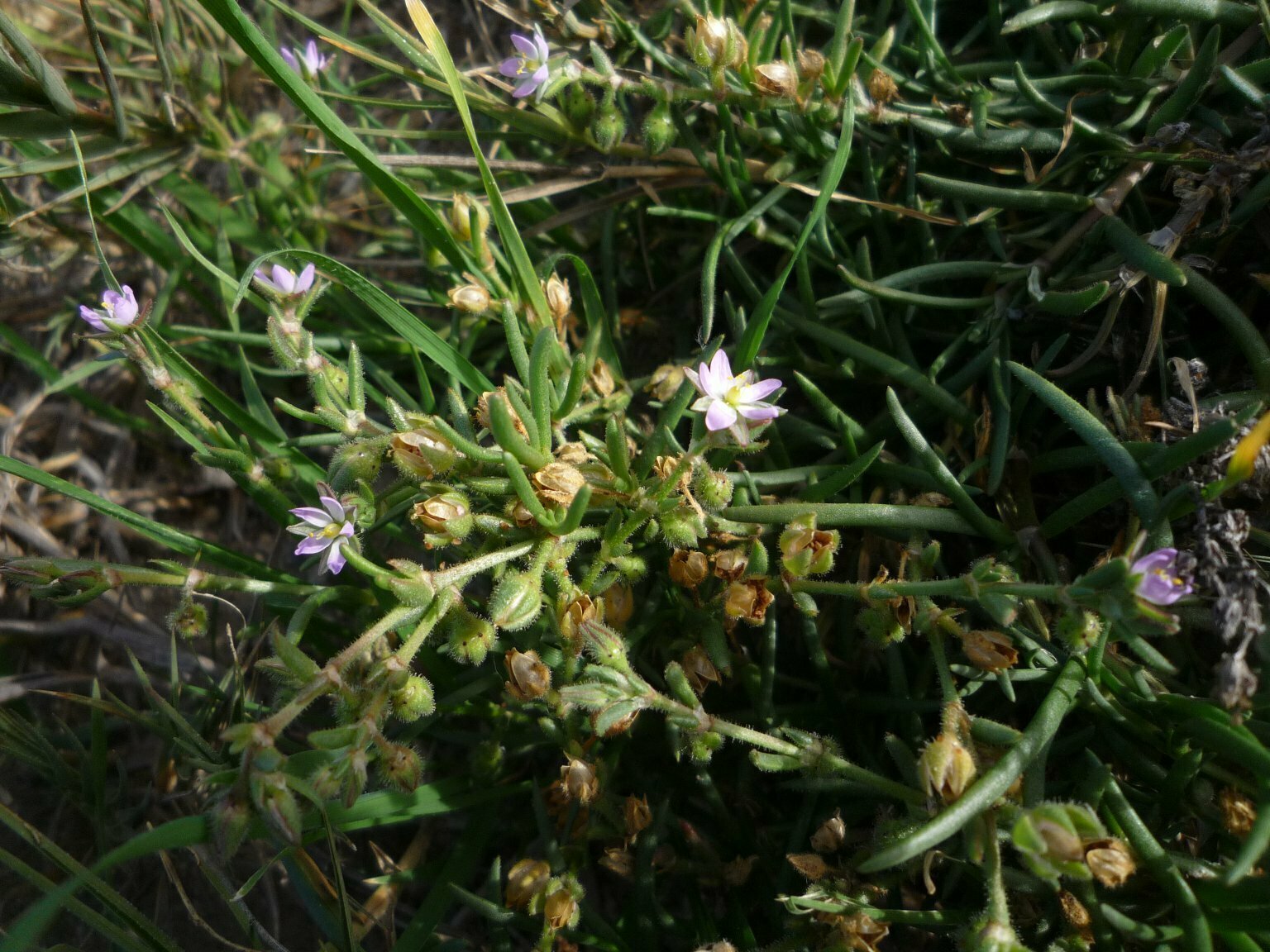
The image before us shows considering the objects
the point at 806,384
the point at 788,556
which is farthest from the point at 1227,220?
the point at 788,556

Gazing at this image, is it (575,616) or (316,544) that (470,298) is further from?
(575,616)

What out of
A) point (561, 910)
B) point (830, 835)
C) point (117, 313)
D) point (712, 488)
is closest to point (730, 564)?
point (712, 488)

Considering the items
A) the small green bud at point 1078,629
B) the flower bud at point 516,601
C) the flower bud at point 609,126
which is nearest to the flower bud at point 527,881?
the flower bud at point 516,601

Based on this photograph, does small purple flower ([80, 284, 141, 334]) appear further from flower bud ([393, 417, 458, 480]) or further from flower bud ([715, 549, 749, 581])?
flower bud ([715, 549, 749, 581])

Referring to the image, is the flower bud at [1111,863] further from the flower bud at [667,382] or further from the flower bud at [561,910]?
the flower bud at [667,382]

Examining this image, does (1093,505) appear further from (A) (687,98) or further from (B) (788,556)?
(A) (687,98)
